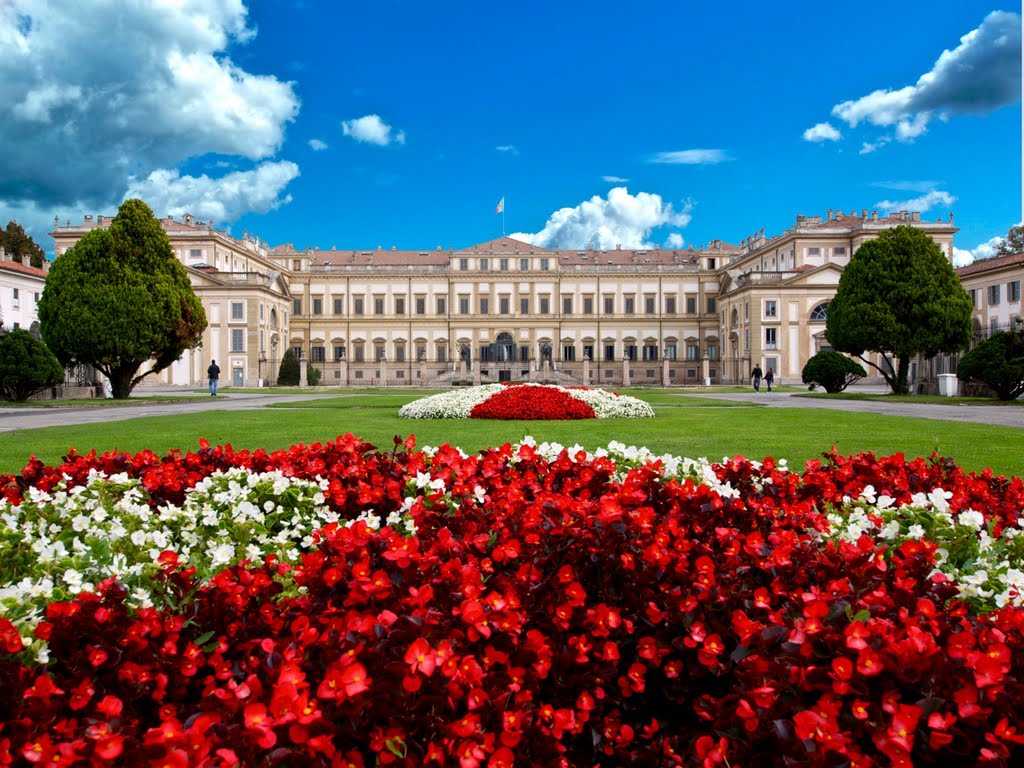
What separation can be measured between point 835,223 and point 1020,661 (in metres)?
60.4

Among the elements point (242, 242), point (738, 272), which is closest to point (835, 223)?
point (738, 272)

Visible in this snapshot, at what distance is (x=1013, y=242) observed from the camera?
5934 centimetres

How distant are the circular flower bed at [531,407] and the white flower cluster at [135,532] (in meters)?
10.4

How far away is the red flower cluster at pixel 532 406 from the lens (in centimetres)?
1441

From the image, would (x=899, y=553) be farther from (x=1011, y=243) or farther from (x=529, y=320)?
(x=1011, y=243)

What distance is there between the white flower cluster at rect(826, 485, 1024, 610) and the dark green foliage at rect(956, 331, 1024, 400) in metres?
21.0

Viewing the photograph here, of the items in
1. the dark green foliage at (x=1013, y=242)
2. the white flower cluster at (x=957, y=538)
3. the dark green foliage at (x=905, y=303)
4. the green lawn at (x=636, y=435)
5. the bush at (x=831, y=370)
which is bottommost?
the green lawn at (x=636, y=435)

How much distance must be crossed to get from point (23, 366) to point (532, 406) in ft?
54.7

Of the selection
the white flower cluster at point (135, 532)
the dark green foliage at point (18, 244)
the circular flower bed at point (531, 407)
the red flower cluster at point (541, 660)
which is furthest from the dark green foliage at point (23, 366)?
the dark green foliage at point (18, 244)

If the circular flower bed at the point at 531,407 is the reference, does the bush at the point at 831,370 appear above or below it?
above

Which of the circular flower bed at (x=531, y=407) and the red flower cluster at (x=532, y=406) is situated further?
the circular flower bed at (x=531, y=407)

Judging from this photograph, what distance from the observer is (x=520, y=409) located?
572 inches

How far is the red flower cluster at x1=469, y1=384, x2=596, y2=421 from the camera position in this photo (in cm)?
1441

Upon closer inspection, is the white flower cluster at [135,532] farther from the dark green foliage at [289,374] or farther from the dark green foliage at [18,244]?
the dark green foliage at [18,244]
